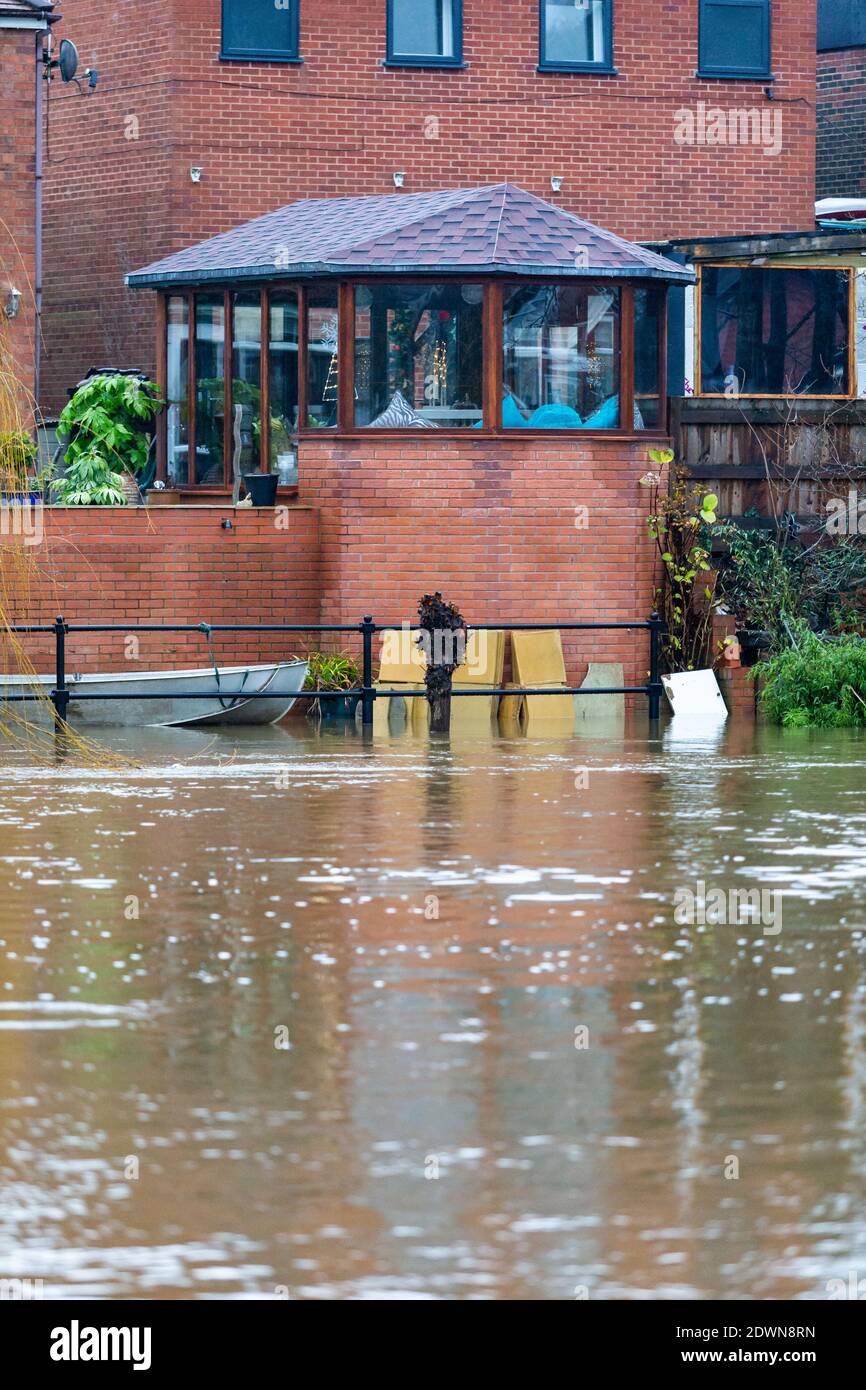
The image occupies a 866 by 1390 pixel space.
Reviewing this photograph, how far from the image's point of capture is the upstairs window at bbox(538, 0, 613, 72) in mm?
28188

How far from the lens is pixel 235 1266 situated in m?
5.82

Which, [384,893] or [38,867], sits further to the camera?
[38,867]

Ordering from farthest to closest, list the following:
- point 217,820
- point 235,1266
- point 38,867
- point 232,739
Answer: point 232,739 < point 217,820 < point 38,867 < point 235,1266

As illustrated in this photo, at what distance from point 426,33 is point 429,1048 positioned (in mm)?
21707

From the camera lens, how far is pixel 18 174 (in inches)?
1004

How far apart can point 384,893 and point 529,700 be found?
10.5 meters

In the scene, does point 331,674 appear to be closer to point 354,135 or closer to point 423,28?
point 354,135

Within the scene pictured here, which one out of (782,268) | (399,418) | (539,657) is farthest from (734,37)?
(539,657)

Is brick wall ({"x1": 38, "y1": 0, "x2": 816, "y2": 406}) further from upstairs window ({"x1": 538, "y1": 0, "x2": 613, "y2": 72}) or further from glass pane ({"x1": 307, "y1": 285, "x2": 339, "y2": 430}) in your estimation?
glass pane ({"x1": 307, "y1": 285, "x2": 339, "y2": 430})

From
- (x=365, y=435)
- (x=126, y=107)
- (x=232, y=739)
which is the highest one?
(x=126, y=107)

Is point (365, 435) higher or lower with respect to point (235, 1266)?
higher

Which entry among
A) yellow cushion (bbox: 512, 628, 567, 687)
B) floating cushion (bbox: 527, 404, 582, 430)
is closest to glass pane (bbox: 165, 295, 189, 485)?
floating cushion (bbox: 527, 404, 582, 430)
